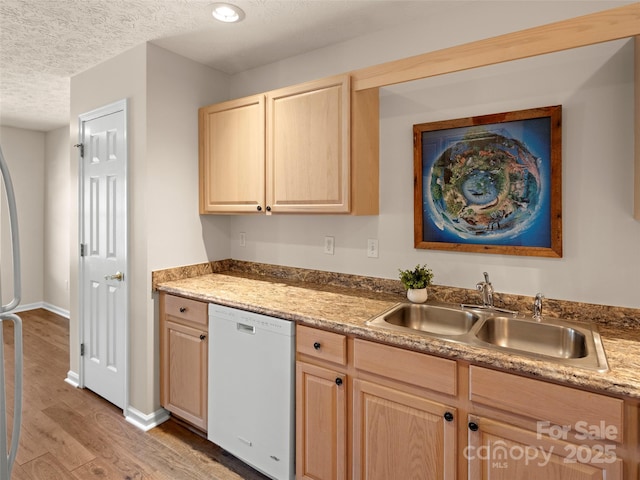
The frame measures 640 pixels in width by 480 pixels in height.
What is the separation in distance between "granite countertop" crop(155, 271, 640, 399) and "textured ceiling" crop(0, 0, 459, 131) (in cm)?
156

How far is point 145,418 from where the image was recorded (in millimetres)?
2449

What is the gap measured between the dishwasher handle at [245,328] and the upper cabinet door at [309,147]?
0.72 meters

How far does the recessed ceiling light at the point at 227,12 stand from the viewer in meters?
1.99

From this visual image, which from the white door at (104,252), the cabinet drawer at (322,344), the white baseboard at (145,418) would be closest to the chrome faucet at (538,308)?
the cabinet drawer at (322,344)

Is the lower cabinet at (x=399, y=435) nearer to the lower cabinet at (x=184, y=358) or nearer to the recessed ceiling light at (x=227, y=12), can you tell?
the lower cabinet at (x=184, y=358)

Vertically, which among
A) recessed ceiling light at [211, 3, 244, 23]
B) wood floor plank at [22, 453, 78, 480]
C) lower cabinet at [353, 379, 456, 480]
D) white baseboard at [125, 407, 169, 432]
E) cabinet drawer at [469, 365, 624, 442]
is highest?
→ recessed ceiling light at [211, 3, 244, 23]

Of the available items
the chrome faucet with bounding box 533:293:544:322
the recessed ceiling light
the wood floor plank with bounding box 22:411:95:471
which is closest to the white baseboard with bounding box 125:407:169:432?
the wood floor plank with bounding box 22:411:95:471

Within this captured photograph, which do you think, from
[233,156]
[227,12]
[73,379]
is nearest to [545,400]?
[233,156]

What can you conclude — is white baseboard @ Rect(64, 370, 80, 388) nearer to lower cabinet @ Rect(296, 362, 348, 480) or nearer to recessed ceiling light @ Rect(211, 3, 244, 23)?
lower cabinet @ Rect(296, 362, 348, 480)

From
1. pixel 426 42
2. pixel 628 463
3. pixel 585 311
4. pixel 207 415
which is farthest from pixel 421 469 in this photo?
pixel 426 42

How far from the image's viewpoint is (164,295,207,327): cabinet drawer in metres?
2.24

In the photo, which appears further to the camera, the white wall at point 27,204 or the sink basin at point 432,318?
the white wall at point 27,204

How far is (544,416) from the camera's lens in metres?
1.24

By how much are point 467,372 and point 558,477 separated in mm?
405
